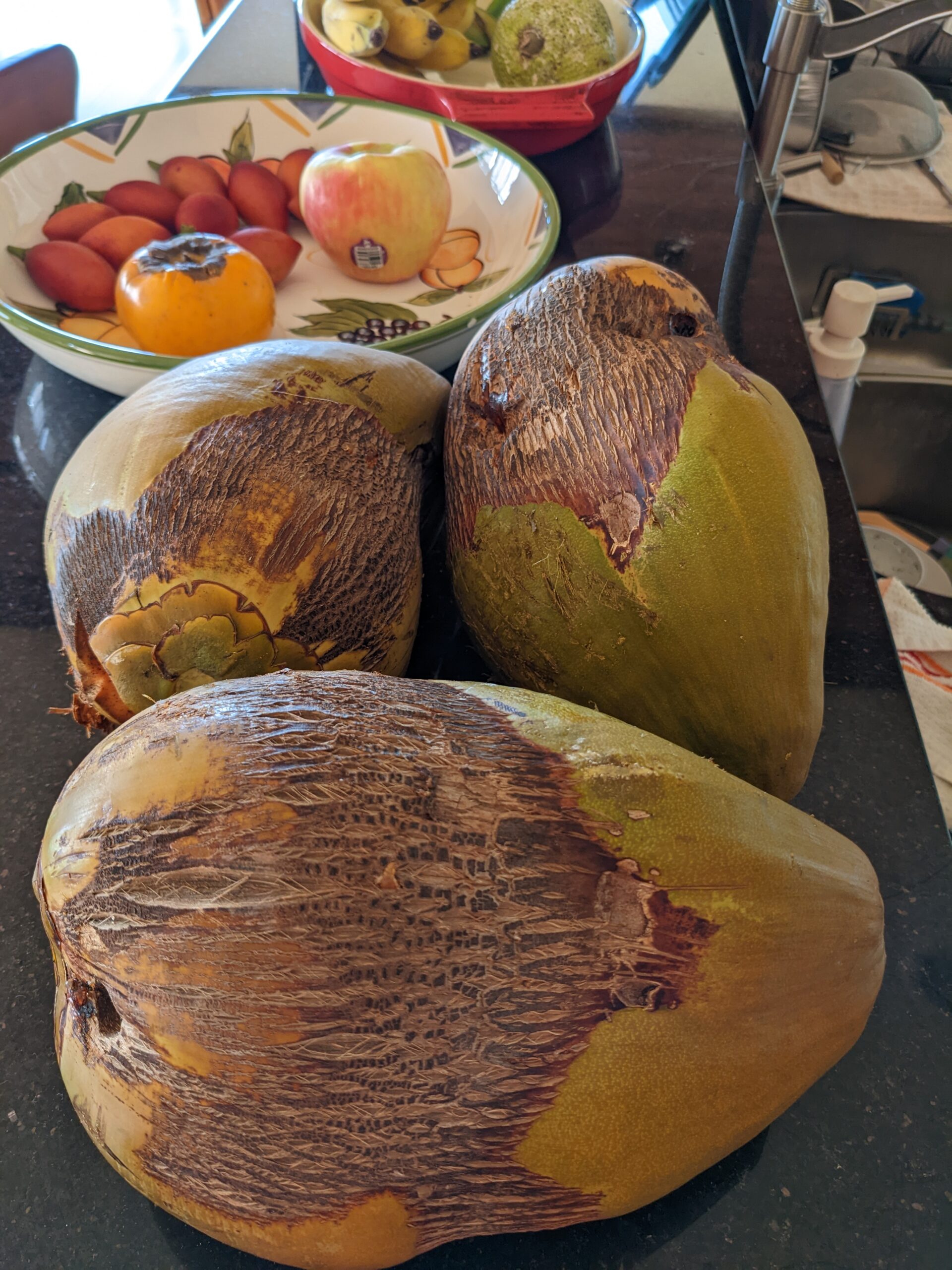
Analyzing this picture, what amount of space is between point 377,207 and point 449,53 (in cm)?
47

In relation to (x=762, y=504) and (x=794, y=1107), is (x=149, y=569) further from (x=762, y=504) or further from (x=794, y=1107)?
(x=794, y=1107)

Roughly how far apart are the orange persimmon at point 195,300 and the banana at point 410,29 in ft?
1.83

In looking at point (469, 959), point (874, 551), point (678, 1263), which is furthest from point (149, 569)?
point (874, 551)

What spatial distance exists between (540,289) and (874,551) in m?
1.10

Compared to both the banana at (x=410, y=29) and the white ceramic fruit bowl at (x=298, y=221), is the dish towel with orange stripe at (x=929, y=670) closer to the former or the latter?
the white ceramic fruit bowl at (x=298, y=221)

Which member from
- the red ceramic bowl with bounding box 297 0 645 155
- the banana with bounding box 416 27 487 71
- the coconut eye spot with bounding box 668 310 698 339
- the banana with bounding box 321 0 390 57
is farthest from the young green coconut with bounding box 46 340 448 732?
the banana with bounding box 416 27 487 71

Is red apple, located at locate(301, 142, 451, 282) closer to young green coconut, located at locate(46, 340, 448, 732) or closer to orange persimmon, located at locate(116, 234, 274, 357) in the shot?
orange persimmon, located at locate(116, 234, 274, 357)

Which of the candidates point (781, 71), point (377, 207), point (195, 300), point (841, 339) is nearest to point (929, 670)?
point (841, 339)

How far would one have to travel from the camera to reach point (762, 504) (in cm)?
45

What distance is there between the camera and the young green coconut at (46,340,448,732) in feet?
1.45

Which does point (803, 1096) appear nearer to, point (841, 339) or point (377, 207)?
point (377, 207)

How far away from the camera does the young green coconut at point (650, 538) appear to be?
17.3 inches

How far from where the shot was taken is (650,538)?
1.45 ft

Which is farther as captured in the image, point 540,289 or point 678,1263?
point 540,289
